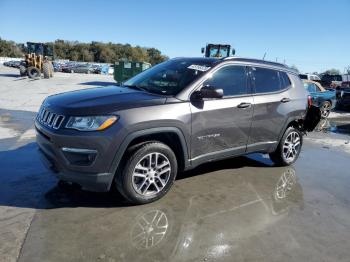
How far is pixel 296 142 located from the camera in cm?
648

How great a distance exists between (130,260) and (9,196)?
2039 mm

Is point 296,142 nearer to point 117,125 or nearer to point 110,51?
point 117,125

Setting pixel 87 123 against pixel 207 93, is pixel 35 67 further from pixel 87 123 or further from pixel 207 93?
pixel 87 123

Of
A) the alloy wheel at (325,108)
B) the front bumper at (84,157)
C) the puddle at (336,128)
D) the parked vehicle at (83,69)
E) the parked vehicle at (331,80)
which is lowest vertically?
the parked vehicle at (83,69)

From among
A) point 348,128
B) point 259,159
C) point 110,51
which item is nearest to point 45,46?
point 348,128

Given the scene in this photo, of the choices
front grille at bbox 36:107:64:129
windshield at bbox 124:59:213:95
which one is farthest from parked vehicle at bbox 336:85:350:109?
front grille at bbox 36:107:64:129

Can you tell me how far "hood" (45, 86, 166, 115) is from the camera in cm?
393

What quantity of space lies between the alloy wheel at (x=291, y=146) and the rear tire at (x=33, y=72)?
25468 millimetres

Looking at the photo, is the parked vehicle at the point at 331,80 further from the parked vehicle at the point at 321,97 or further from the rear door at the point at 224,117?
the rear door at the point at 224,117

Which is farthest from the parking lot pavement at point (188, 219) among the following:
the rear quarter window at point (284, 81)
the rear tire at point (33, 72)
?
the rear tire at point (33, 72)

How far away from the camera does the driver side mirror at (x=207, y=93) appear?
4.53m

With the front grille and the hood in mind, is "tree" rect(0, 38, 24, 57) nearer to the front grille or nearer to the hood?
the front grille

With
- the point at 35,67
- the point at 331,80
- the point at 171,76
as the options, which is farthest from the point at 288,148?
the point at 35,67

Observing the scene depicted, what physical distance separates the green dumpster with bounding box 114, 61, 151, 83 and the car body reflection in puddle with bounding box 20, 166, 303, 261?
20918 millimetres
